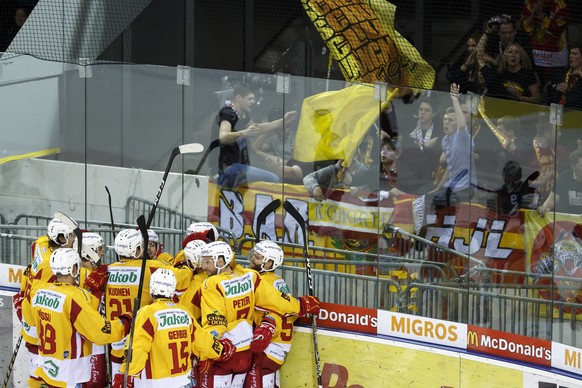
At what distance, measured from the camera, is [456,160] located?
778 cm

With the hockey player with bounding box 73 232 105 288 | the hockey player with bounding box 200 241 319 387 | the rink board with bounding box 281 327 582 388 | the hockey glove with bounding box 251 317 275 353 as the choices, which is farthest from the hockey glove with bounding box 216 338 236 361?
the hockey player with bounding box 73 232 105 288

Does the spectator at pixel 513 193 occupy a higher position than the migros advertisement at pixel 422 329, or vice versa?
the spectator at pixel 513 193

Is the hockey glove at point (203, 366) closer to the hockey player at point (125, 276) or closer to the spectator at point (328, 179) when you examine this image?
the hockey player at point (125, 276)

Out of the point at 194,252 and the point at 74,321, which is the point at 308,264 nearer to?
the point at 194,252

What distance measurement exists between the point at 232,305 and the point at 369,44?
7.63 ft

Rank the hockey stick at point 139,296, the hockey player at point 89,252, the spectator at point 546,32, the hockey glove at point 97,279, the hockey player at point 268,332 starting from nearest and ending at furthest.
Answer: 1. the hockey stick at point 139,296
2. the hockey player at point 268,332
3. the hockey glove at point 97,279
4. the hockey player at point 89,252
5. the spectator at point 546,32

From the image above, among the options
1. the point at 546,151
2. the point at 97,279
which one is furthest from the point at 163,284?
the point at 546,151

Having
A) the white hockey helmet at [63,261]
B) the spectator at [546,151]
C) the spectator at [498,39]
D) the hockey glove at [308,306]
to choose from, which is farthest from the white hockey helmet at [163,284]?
the spectator at [498,39]

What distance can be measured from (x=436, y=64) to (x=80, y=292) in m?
3.15

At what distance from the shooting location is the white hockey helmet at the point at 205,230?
820 centimetres

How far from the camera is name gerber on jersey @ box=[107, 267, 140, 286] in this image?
8.08 metres

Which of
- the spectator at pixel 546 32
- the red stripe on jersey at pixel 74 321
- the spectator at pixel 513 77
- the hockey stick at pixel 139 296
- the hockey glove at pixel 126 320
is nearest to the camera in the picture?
the hockey stick at pixel 139 296

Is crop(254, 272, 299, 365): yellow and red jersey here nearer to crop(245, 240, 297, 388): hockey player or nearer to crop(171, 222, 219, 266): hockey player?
crop(245, 240, 297, 388): hockey player

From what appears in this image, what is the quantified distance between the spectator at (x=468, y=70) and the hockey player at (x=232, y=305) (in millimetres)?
1920
